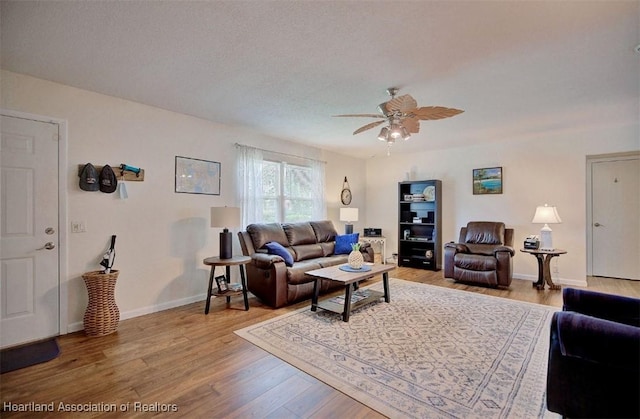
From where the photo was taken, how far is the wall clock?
6.24 metres

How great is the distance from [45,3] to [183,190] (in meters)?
2.21

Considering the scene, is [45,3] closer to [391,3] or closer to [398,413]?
[391,3]

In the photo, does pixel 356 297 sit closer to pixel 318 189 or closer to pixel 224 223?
pixel 224 223

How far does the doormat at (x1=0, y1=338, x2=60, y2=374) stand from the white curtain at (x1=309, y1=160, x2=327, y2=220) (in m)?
3.82

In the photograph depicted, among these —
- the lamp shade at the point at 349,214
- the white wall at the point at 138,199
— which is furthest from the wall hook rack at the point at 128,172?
the lamp shade at the point at 349,214

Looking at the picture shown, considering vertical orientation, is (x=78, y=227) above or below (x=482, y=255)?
above

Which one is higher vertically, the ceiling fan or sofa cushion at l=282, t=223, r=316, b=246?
the ceiling fan

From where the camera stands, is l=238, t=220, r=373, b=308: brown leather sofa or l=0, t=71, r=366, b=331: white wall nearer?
l=0, t=71, r=366, b=331: white wall

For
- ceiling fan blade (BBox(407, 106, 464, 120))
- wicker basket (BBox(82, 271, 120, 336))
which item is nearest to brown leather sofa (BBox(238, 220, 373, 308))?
wicker basket (BBox(82, 271, 120, 336))

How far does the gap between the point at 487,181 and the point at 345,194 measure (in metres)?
2.71

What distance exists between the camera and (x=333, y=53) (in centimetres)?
226

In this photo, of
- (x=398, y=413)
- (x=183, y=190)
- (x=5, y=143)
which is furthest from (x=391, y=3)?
(x=5, y=143)

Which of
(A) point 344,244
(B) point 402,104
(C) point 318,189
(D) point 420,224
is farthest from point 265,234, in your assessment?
(D) point 420,224

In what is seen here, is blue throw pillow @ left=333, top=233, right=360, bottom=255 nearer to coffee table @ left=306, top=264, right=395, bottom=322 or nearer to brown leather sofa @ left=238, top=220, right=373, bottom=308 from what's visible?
brown leather sofa @ left=238, top=220, right=373, bottom=308
